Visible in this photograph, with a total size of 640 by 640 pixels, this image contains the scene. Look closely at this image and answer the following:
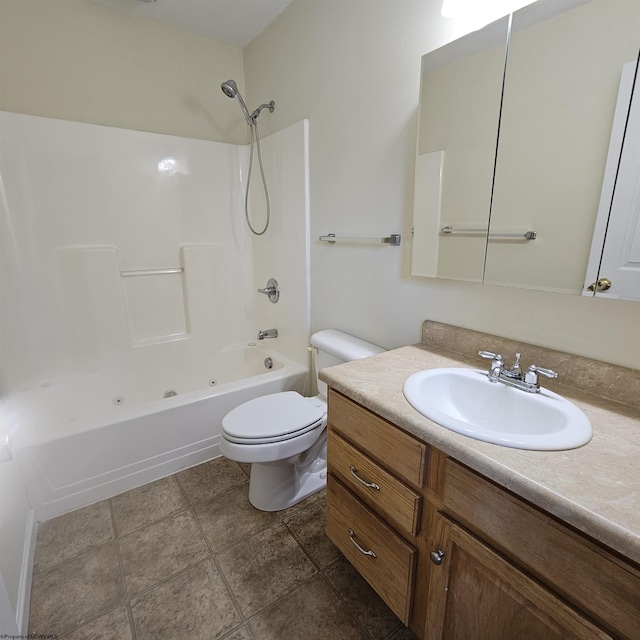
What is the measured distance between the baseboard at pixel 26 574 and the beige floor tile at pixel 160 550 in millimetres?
292

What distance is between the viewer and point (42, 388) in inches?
78.2

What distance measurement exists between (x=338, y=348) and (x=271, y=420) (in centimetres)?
45

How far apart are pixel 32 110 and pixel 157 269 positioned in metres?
1.01

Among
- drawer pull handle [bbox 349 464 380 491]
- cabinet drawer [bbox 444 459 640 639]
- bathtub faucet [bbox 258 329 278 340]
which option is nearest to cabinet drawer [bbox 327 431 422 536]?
drawer pull handle [bbox 349 464 380 491]

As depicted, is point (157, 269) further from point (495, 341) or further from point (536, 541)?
point (536, 541)

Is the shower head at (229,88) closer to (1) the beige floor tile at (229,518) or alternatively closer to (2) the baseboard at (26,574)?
(1) the beige floor tile at (229,518)

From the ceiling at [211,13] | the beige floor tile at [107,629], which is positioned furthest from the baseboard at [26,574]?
the ceiling at [211,13]

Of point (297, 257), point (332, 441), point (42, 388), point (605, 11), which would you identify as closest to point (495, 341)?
point (332, 441)

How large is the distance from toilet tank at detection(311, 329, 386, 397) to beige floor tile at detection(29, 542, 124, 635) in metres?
1.12

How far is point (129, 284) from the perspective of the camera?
7.24 feet

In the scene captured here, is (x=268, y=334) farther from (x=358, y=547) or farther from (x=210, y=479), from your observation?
(x=358, y=547)

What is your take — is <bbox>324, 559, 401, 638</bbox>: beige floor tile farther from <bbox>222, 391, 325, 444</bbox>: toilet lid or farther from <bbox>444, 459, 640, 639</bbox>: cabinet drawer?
<bbox>444, 459, 640, 639</bbox>: cabinet drawer

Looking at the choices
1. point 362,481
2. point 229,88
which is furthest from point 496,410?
point 229,88

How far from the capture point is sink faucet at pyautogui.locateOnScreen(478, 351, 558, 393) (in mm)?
953
